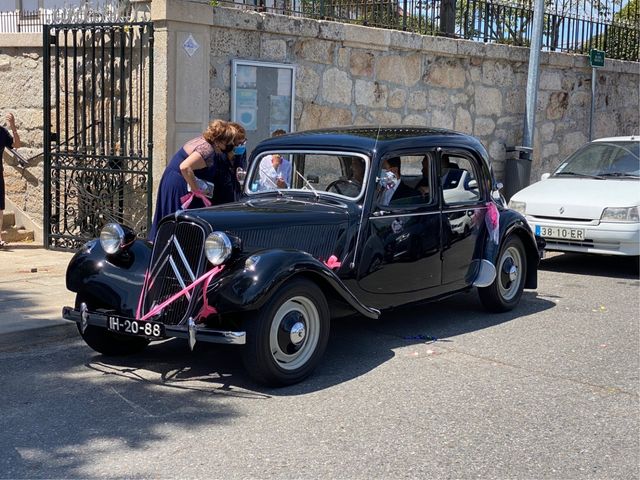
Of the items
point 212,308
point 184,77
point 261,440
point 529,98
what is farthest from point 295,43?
point 261,440

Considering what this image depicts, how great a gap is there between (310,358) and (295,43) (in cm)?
620

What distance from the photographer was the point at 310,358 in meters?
5.80

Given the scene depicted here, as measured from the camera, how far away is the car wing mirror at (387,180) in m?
6.74

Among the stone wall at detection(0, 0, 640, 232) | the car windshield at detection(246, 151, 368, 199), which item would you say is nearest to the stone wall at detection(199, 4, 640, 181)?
the stone wall at detection(0, 0, 640, 232)

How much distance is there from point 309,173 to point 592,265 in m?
5.43

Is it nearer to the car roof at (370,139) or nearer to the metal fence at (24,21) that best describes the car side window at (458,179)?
the car roof at (370,139)

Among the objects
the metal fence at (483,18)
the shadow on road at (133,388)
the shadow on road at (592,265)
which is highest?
the metal fence at (483,18)

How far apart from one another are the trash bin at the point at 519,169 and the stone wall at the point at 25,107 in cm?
727

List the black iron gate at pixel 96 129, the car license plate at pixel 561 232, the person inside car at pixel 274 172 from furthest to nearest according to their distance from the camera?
the car license plate at pixel 561 232, the black iron gate at pixel 96 129, the person inside car at pixel 274 172

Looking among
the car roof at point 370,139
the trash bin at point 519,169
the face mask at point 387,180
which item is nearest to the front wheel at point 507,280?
the car roof at point 370,139

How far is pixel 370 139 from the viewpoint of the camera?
273 inches

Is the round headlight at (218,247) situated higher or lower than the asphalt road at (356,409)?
higher

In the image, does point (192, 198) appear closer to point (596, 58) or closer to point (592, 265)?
point (592, 265)

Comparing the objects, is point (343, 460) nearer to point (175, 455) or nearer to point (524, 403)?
point (175, 455)
